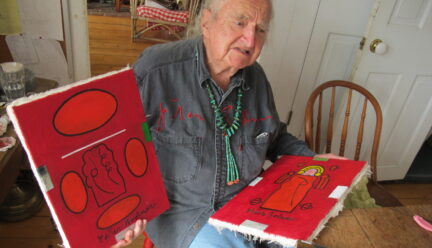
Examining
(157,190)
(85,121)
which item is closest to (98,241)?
(157,190)

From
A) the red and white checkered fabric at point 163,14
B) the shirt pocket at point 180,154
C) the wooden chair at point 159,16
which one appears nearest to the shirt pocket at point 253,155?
the shirt pocket at point 180,154

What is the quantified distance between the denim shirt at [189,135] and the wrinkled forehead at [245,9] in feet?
0.47

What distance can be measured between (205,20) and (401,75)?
4.48ft

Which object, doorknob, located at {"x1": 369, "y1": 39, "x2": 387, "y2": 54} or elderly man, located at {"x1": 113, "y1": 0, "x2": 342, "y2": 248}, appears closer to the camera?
elderly man, located at {"x1": 113, "y1": 0, "x2": 342, "y2": 248}

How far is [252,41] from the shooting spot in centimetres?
88

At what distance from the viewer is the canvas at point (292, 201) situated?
0.67 meters

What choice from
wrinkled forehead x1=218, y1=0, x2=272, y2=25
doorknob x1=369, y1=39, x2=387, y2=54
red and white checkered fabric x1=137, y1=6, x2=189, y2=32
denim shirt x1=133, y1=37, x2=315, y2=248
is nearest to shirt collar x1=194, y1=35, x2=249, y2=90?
denim shirt x1=133, y1=37, x2=315, y2=248

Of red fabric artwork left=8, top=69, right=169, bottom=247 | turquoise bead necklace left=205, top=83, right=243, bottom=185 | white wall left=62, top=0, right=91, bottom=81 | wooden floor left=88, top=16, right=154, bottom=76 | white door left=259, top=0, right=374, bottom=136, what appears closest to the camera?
red fabric artwork left=8, top=69, right=169, bottom=247

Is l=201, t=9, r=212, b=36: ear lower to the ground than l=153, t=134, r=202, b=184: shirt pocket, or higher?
higher

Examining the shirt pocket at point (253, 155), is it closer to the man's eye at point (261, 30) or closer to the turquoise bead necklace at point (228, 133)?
the turquoise bead necklace at point (228, 133)

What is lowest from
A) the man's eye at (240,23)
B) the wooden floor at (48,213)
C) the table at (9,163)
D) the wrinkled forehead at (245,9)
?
the wooden floor at (48,213)

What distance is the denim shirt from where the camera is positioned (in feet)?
2.95

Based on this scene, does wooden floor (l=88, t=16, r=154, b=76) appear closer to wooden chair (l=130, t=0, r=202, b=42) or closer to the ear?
wooden chair (l=130, t=0, r=202, b=42)

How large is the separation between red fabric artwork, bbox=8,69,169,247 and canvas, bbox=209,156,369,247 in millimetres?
232
